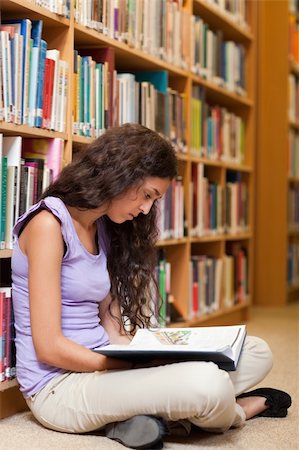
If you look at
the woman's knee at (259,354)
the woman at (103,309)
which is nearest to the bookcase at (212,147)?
the woman at (103,309)

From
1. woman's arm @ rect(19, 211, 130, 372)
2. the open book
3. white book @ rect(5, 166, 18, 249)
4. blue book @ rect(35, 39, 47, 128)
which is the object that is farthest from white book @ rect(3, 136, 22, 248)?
the open book

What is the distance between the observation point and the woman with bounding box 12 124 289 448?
1.81 m

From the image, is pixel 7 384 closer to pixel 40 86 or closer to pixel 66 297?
pixel 66 297

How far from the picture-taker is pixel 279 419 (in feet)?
7.17

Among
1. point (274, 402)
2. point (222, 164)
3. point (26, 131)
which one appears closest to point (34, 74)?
point (26, 131)

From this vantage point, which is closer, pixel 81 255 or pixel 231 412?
pixel 231 412

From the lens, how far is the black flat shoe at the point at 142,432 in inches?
70.3

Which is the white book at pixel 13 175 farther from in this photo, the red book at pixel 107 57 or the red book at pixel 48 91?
the red book at pixel 107 57

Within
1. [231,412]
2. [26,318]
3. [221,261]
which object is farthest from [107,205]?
[221,261]

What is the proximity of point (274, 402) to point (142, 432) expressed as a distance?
20.9 inches

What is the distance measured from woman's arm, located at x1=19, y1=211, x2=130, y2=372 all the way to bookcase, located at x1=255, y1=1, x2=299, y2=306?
3.16 meters

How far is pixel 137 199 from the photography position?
1.97 metres

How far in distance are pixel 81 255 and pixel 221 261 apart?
1.92 meters

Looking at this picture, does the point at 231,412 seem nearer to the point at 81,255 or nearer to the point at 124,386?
the point at 124,386
